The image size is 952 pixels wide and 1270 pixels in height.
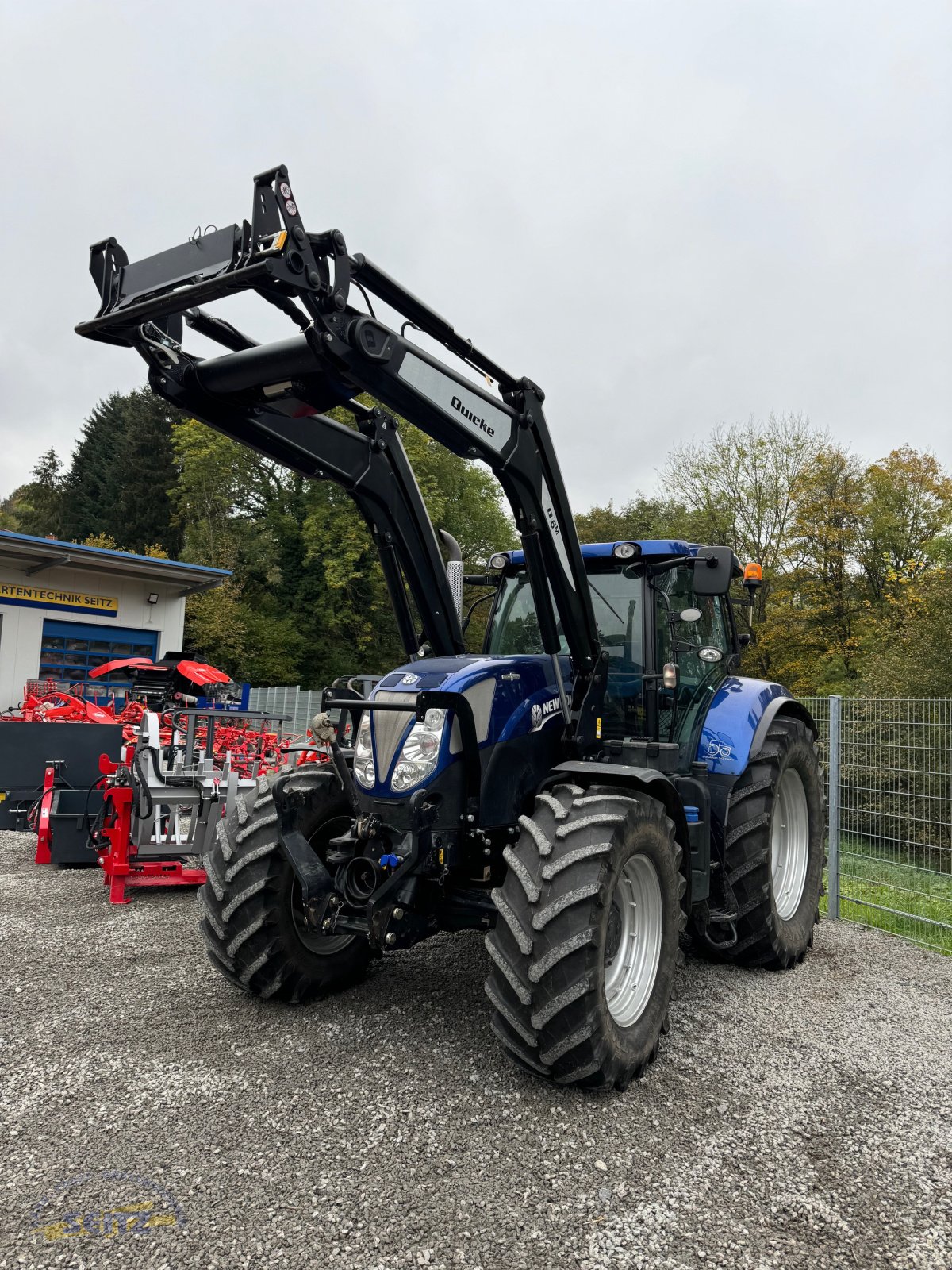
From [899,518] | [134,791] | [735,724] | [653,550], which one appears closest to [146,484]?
[899,518]

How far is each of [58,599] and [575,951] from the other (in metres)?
18.7

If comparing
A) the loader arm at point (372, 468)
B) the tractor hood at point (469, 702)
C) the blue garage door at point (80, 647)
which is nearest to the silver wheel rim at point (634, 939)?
the tractor hood at point (469, 702)

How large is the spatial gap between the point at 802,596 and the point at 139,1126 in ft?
78.1

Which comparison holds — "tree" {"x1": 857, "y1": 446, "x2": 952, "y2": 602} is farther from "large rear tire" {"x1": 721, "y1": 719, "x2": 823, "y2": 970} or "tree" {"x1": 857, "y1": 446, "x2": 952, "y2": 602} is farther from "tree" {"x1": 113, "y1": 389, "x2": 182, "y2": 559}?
"tree" {"x1": 113, "y1": 389, "x2": 182, "y2": 559}

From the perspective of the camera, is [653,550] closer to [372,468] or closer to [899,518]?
[372,468]

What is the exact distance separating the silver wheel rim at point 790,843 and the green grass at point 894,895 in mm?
1009

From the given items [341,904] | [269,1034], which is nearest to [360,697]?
[341,904]

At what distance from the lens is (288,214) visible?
2.99m

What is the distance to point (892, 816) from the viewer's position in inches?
240

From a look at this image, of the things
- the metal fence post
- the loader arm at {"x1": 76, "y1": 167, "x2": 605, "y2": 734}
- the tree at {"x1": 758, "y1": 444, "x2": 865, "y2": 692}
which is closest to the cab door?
the loader arm at {"x1": 76, "y1": 167, "x2": 605, "y2": 734}

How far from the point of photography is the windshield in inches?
184

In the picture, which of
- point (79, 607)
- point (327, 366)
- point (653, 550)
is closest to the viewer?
point (327, 366)

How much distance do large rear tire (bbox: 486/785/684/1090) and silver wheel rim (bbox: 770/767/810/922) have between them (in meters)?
1.99

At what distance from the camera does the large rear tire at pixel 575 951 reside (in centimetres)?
308
